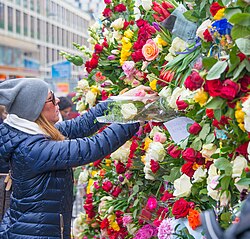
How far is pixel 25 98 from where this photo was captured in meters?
2.87

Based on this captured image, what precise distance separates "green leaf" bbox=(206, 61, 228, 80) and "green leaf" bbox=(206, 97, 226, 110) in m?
0.07

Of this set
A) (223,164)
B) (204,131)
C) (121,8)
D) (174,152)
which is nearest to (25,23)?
(121,8)

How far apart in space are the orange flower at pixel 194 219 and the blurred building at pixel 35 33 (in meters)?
30.7

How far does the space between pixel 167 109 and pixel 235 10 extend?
2.50 feet

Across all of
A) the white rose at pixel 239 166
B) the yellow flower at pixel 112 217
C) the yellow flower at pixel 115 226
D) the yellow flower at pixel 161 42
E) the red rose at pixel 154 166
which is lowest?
the yellow flower at pixel 115 226

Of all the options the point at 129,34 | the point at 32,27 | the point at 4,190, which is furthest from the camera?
the point at 32,27

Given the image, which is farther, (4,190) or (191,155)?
(4,190)

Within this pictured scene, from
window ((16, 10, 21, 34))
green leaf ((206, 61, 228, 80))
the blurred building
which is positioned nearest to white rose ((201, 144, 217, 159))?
green leaf ((206, 61, 228, 80))

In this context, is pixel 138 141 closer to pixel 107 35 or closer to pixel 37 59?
pixel 107 35

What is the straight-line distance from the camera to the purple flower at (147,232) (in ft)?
9.38

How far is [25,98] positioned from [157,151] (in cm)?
77

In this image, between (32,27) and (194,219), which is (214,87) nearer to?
(194,219)

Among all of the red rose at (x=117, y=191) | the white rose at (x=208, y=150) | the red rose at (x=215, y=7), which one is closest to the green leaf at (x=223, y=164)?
the white rose at (x=208, y=150)

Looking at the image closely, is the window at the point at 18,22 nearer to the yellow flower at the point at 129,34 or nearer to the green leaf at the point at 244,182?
the yellow flower at the point at 129,34
